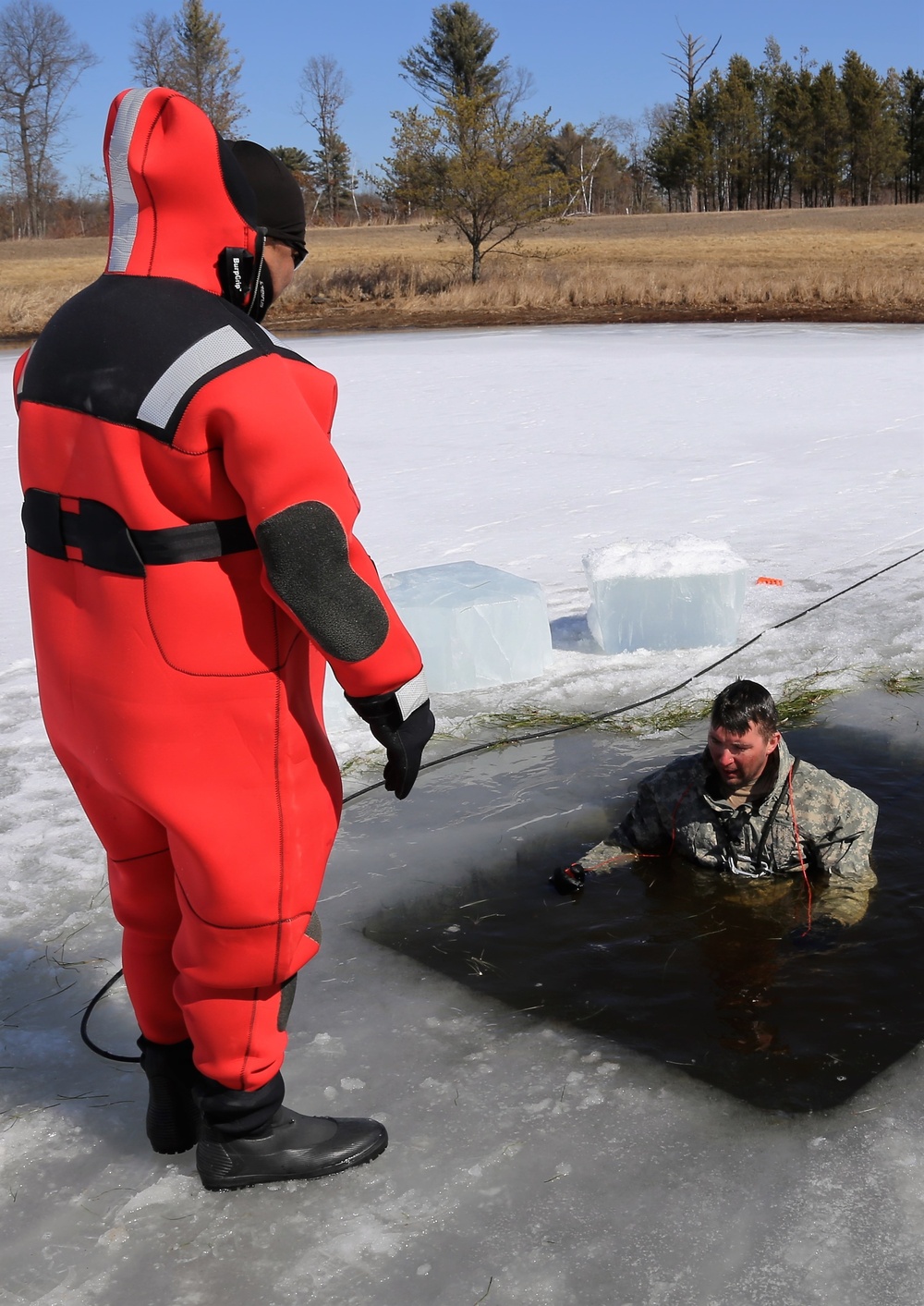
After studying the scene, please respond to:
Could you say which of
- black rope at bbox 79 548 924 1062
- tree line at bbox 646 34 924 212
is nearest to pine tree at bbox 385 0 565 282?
black rope at bbox 79 548 924 1062

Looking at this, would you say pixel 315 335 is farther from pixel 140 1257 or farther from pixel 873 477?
pixel 140 1257

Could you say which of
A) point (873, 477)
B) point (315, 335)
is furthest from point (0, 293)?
point (873, 477)

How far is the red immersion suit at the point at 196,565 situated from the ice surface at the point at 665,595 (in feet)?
11.2

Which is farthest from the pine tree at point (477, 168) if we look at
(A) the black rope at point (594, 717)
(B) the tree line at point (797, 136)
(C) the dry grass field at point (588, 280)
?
(B) the tree line at point (797, 136)

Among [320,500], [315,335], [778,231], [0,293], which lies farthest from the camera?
[778,231]

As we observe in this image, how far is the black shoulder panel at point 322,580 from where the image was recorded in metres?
2.03

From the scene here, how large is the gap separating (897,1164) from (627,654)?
3402mm

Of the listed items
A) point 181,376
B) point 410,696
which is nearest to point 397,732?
point 410,696

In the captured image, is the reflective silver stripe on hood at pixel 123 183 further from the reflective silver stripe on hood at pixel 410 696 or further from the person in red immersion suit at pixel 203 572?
the reflective silver stripe on hood at pixel 410 696

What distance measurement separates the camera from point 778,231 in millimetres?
49500

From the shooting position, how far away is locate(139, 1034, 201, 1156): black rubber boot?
99.5 inches

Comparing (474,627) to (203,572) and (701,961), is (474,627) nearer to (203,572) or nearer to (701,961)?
(701,961)

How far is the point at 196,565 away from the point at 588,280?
2840 centimetres

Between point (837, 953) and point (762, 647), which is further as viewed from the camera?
point (762, 647)
